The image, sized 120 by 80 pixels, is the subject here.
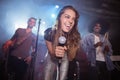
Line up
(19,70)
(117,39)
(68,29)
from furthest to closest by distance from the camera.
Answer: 1. (117,39)
2. (68,29)
3. (19,70)

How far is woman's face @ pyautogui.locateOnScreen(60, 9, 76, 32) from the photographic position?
3.79 meters

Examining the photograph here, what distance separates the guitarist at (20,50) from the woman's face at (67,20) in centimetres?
55

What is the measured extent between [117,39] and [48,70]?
1490mm

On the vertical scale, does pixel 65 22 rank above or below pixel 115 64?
above

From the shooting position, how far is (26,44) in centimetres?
357

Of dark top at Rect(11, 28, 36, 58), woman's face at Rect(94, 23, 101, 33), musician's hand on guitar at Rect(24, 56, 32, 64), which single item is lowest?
musician's hand on guitar at Rect(24, 56, 32, 64)

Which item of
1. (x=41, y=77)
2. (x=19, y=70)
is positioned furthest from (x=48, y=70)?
(x=19, y=70)

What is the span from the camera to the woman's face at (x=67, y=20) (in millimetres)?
3787

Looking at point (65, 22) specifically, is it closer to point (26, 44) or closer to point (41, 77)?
point (26, 44)

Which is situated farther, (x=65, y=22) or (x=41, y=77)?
(x=65, y=22)

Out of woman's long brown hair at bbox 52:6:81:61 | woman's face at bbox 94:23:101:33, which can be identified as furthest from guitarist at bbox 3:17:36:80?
woman's face at bbox 94:23:101:33

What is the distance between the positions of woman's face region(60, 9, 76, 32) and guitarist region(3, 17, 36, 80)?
545mm

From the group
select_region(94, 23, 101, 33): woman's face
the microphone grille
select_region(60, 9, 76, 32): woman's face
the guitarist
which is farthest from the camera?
select_region(94, 23, 101, 33): woman's face

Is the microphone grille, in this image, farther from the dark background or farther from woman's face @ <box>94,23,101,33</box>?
woman's face @ <box>94,23,101,33</box>
